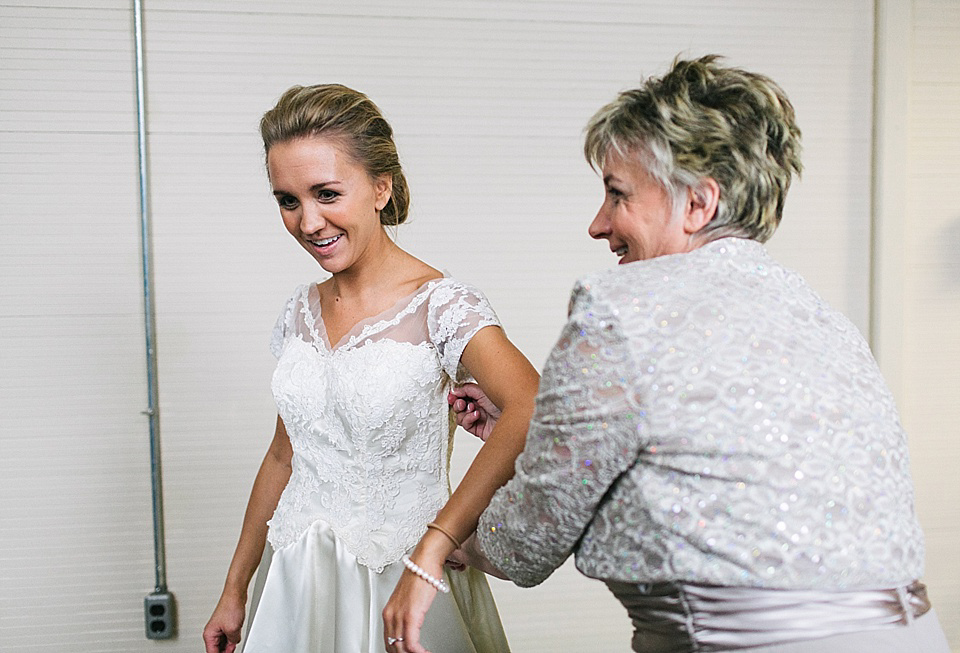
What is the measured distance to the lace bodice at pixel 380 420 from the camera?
1.69 meters

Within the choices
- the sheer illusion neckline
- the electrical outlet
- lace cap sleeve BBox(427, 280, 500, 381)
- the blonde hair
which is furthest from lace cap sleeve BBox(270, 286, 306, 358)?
the electrical outlet

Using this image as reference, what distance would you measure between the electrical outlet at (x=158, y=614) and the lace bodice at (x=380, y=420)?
54.3 inches

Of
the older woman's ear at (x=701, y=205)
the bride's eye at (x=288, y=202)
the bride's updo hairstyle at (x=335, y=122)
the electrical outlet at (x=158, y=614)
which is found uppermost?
the bride's updo hairstyle at (x=335, y=122)

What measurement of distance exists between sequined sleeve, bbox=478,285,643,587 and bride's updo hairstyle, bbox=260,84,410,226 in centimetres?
75

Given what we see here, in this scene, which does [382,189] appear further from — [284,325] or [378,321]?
[284,325]

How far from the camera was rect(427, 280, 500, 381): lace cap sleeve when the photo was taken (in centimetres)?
165

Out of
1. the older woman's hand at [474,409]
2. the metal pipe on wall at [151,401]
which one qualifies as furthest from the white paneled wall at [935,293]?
the metal pipe on wall at [151,401]

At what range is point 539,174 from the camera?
3098 mm

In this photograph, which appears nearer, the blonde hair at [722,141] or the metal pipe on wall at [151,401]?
the blonde hair at [722,141]

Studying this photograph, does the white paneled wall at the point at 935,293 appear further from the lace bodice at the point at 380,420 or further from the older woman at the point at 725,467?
the older woman at the point at 725,467

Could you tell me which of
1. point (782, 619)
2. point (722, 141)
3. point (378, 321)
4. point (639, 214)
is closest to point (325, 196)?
point (378, 321)

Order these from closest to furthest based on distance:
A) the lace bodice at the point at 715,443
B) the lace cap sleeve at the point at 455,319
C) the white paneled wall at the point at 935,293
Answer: the lace bodice at the point at 715,443, the lace cap sleeve at the point at 455,319, the white paneled wall at the point at 935,293

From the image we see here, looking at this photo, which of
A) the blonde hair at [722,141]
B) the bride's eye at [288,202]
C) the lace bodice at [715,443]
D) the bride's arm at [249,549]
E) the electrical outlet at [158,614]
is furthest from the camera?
the electrical outlet at [158,614]

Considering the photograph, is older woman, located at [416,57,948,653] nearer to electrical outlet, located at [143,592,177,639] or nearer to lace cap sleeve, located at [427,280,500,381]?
lace cap sleeve, located at [427,280,500,381]
